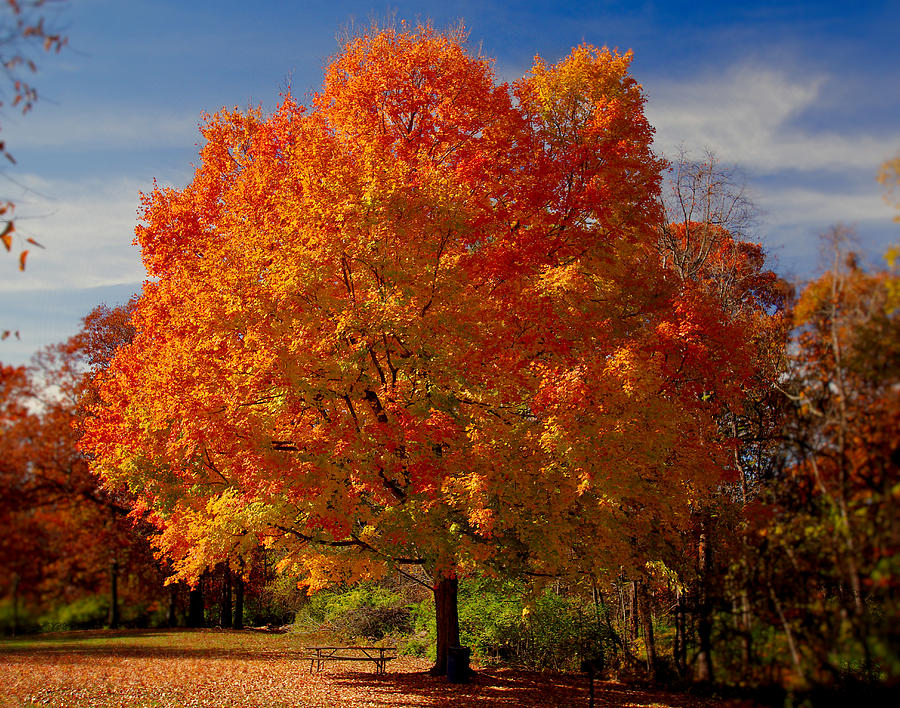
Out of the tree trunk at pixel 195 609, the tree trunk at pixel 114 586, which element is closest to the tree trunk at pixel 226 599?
the tree trunk at pixel 195 609

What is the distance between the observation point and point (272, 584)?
109ft

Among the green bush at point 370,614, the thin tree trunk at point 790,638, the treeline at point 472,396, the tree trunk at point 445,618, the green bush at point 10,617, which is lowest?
the green bush at point 370,614

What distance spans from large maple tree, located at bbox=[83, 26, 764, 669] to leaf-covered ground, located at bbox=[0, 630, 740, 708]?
2.25 m

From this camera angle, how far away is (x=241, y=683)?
14.8 m

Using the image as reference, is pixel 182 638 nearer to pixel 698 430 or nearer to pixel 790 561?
pixel 698 430

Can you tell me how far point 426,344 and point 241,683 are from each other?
9.73 m

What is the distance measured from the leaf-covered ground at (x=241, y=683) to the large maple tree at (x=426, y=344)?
2254 mm

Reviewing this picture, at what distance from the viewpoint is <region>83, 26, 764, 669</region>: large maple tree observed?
11.0 metres

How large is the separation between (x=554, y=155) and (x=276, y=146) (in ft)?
23.6

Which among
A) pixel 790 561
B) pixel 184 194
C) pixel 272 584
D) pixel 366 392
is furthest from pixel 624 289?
pixel 272 584

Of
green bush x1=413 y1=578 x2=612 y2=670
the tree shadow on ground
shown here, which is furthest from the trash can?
green bush x1=413 y1=578 x2=612 y2=670

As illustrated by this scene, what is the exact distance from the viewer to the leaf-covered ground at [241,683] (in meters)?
12.4

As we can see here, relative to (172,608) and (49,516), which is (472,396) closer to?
(49,516)

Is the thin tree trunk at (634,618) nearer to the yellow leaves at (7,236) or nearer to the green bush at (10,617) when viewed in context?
the green bush at (10,617)
